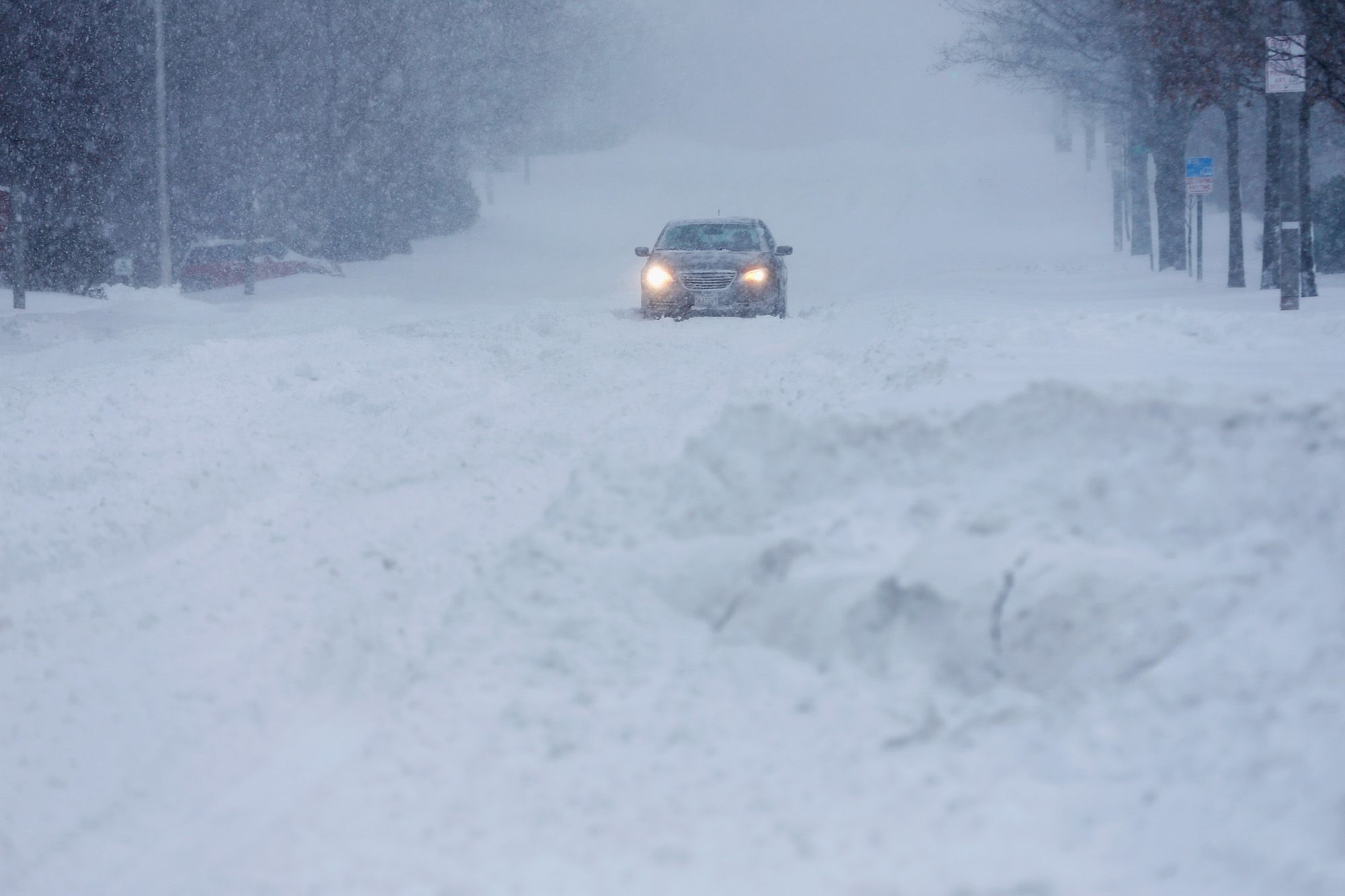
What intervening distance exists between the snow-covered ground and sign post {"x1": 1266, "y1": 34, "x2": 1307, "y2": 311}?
7184 millimetres

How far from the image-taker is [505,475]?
8.68m

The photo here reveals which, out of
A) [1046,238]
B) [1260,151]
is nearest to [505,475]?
[1046,238]

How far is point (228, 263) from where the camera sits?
31.1 meters

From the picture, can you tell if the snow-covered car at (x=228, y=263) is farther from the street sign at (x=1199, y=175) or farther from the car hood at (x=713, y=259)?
the street sign at (x=1199, y=175)

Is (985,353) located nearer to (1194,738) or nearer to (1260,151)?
(1194,738)

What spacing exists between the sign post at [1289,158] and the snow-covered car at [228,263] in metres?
21.0

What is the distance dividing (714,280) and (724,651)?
14.0 meters

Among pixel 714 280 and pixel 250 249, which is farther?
pixel 250 249

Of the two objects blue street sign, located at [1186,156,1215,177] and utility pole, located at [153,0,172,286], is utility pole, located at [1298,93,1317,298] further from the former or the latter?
utility pole, located at [153,0,172,286]

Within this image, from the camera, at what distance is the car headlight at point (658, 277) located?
1914cm

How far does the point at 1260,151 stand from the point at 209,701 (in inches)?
1840

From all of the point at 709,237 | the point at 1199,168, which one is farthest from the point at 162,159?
the point at 1199,168

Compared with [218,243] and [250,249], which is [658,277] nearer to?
[250,249]

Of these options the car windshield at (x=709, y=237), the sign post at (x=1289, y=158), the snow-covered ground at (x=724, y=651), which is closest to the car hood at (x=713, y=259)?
the car windshield at (x=709, y=237)
